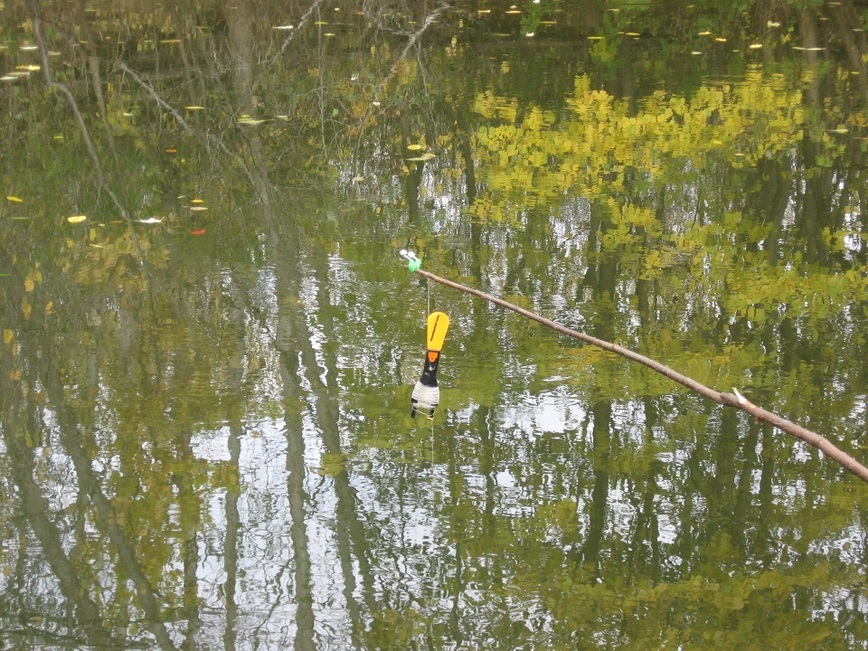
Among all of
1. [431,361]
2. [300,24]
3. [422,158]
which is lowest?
[422,158]

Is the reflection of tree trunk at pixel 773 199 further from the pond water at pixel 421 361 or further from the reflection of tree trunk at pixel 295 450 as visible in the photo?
the reflection of tree trunk at pixel 295 450

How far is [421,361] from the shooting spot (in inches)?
216

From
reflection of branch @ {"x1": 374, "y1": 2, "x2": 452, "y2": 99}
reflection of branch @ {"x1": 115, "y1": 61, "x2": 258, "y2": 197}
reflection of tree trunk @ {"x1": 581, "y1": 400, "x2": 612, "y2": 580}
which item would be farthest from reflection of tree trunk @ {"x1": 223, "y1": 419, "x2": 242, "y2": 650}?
reflection of branch @ {"x1": 374, "y1": 2, "x2": 452, "y2": 99}

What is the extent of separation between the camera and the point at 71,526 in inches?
162

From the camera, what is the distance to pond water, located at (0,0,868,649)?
Answer: 378 cm

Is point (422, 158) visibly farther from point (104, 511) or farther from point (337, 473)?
point (104, 511)

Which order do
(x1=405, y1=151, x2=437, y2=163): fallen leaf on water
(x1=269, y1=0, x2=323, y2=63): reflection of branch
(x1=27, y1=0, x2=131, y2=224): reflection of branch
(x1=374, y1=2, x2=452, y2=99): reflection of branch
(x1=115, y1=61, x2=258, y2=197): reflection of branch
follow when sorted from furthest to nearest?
(x1=269, y1=0, x2=323, y2=63): reflection of branch, (x1=374, y1=2, x2=452, y2=99): reflection of branch, (x1=405, y1=151, x2=437, y2=163): fallen leaf on water, (x1=115, y1=61, x2=258, y2=197): reflection of branch, (x1=27, y1=0, x2=131, y2=224): reflection of branch

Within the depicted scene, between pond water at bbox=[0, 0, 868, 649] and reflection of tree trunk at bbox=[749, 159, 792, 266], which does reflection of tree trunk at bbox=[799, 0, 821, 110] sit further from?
reflection of tree trunk at bbox=[749, 159, 792, 266]

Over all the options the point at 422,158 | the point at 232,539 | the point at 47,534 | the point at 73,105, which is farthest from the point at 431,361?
the point at 73,105

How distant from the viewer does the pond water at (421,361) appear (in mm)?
3779

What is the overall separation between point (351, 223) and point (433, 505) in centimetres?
343

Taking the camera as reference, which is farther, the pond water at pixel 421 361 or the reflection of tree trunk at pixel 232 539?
the pond water at pixel 421 361

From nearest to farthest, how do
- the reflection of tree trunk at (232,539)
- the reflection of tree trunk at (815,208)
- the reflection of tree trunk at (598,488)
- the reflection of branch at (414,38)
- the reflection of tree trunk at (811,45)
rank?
1. the reflection of tree trunk at (232,539)
2. the reflection of tree trunk at (598,488)
3. the reflection of tree trunk at (815,208)
4. the reflection of tree trunk at (811,45)
5. the reflection of branch at (414,38)

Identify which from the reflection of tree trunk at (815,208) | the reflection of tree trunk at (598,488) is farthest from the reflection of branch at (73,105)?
the reflection of tree trunk at (815,208)
